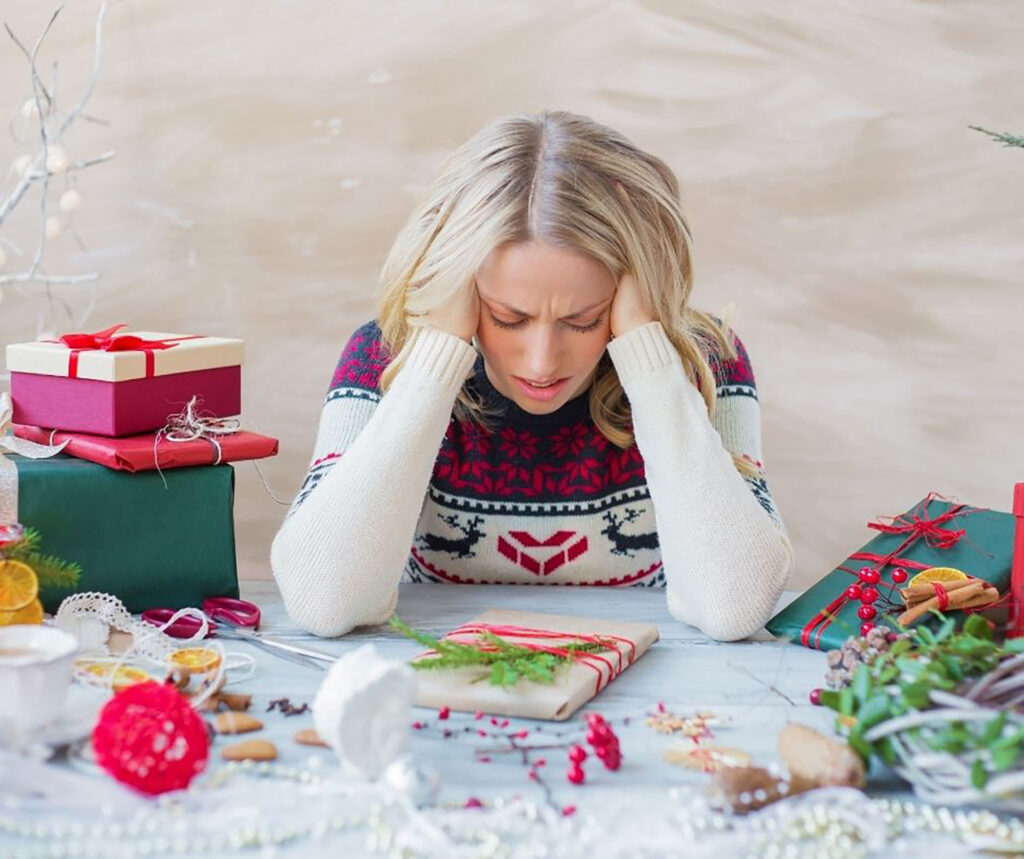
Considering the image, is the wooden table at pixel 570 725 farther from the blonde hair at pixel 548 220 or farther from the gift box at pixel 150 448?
the blonde hair at pixel 548 220

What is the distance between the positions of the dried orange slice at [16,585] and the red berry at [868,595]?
822mm

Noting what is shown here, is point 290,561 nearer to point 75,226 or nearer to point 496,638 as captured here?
point 496,638

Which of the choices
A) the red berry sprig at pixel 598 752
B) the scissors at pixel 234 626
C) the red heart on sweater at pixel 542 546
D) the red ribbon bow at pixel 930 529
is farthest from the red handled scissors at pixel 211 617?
the red ribbon bow at pixel 930 529

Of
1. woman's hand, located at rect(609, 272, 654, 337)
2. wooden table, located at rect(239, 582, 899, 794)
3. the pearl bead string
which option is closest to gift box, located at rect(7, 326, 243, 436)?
wooden table, located at rect(239, 582, 899, 794)

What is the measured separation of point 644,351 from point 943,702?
0.68 meters

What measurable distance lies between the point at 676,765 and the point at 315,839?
0.96 feet

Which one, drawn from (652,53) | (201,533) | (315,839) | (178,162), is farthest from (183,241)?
(315,839)

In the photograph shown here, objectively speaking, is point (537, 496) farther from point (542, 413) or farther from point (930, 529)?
point (930, 529)

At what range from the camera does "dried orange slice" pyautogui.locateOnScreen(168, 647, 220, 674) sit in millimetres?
1126

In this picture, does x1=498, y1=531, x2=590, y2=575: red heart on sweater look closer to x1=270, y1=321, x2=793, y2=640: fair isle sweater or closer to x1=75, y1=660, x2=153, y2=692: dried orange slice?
x1=270, y1=321, x2=793, y2=640: fair isle sweater

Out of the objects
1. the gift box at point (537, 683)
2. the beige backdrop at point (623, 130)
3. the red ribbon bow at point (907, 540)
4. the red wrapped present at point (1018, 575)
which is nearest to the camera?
the gift box at point (537, 683)

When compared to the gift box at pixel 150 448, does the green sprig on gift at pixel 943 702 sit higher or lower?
lower

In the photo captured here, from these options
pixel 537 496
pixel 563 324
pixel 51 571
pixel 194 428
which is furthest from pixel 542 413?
pixel 51 571

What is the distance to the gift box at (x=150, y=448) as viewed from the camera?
1.33 m
